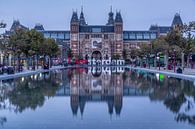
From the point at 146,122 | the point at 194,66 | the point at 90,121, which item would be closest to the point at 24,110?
the point at 90,121

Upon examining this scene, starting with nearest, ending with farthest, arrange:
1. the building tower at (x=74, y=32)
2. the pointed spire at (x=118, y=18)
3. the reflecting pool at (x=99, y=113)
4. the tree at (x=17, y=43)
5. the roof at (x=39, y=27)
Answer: the reflecting pool at (x=99, y=113) < the tree at (x=17, y=43) < the building tower at (x=74, y=32) < the pointed spire at (x=118, y=18) < the roof at (x=39, y=27)

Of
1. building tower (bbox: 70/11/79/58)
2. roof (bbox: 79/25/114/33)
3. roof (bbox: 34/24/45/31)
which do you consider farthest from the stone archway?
roof (bbox: 34/24/45/31)

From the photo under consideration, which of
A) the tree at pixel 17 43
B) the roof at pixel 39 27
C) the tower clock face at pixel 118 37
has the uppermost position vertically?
the roof at pixel 39 27

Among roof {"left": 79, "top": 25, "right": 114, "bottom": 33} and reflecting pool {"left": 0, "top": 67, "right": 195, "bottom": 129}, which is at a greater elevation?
roof {"left": 79, "top": 25, "right": 114, "bottom": 33}

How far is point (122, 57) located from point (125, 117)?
490 feet

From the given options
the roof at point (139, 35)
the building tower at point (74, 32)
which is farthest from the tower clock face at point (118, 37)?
the building tower at point (74, 32)

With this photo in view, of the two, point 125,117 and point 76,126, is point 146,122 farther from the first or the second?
point 76,126

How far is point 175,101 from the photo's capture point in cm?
1513

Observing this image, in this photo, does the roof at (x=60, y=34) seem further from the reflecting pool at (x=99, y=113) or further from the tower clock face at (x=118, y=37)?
the reflecting pool at (x=99, y=113)

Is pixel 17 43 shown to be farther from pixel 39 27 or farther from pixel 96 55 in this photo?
pixel 39 27

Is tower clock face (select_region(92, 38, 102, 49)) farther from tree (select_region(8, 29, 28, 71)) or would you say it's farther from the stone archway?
tree (select_region(8, 29, 28, 71))

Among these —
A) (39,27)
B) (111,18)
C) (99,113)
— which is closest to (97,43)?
(111,18)

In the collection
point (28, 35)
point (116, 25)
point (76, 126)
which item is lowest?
point (76, 126)

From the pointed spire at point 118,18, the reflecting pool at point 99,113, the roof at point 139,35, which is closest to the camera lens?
the reflecting pool at point 99,113
